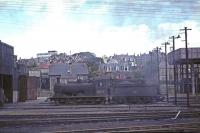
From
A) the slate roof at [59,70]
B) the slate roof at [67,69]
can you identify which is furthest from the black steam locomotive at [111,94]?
the slate roof at [59,70]

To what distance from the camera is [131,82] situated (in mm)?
53312

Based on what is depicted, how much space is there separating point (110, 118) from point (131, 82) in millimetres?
29131

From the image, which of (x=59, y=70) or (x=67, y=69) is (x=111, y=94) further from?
(x=59, y=70)

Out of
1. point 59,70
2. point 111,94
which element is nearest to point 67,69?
point 59,70

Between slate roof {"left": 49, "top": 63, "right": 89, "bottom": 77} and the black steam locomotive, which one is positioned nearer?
the black steam locomotive

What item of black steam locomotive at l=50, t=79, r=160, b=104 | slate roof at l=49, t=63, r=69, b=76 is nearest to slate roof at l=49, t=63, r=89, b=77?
slate roof at l=49, t=63, r=69, b=76

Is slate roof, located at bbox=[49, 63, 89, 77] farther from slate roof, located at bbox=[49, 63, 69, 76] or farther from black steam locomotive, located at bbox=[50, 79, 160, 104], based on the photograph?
black steam locomotive, located at bbox=[50, 79, 160, 104]

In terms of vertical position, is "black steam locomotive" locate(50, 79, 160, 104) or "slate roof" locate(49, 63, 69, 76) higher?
"slate roof" locate(49, 63, 69, 76)

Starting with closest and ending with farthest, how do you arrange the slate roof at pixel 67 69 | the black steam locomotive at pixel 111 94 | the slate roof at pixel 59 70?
the black steam locomotive at pixel 111 94, the slate roof at pixel 67 69, the slate roof at pixel 59 70

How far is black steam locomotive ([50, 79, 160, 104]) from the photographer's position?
50656mm

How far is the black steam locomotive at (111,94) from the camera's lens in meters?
50.7

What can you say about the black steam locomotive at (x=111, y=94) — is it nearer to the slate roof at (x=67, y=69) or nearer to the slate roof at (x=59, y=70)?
the slate roof at (x=67, y=69)

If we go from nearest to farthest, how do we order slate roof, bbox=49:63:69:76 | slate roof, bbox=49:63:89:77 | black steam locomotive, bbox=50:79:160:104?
black steam locomotive, bbox=50:79:160:104 → slate roof, bbox=49:63:89:77 → slate roof, bbox=49:63:69:76

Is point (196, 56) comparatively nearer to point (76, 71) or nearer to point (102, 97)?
point (102, 97)
